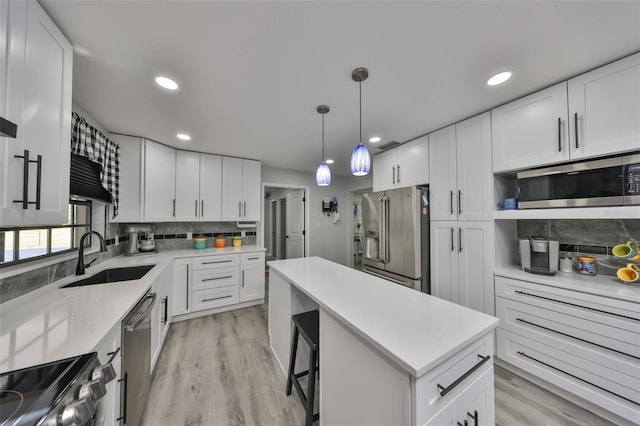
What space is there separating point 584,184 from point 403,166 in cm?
157

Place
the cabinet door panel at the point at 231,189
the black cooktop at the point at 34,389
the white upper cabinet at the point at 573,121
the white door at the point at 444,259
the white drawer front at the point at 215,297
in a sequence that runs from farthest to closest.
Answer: the cabinet door panel at the point at 231,189
the white drawer front at the point at 215,297
the white door at the point at 444,259
the white upper cabinet at the point at 573,121
the black cooktop at the point at 34,389

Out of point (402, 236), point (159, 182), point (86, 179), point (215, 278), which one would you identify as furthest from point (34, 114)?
point (402, 236)

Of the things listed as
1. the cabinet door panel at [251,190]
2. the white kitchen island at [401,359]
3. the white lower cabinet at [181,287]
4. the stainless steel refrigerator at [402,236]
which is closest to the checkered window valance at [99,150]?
the white lower cabinet at [181,287]

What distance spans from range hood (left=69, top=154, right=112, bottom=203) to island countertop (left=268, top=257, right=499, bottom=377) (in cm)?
199

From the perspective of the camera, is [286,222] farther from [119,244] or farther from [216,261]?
[119,244]

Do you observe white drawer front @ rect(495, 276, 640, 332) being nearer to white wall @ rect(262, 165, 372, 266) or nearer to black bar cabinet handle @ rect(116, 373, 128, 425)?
black bar cabinet handle @ rect(116, 373, 128, 425)

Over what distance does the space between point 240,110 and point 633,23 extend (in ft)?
8.43

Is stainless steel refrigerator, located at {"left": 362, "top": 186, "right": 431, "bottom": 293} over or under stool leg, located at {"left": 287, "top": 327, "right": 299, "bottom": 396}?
over

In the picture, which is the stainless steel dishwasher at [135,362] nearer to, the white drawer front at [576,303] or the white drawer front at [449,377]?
the white drawer front at [449,377]

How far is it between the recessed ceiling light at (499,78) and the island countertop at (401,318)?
1636 mm

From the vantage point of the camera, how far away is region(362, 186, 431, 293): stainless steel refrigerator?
2.43 metres

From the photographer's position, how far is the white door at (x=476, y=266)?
1.99m

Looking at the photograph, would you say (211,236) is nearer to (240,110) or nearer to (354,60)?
(240,110)

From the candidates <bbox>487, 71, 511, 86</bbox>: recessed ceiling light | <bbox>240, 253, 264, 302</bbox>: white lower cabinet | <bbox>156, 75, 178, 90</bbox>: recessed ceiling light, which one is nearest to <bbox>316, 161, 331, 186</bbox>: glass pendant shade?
<bbox>156, 75, 178, 90</bbox>: recessed ceiling light
